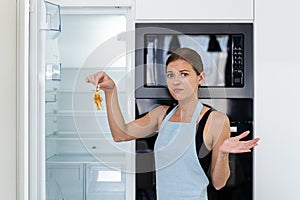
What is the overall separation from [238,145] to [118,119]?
46 centimetres

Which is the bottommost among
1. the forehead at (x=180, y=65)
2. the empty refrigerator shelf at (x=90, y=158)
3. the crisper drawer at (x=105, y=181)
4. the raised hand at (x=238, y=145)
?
the crisper drawer at (x=105, y=181)

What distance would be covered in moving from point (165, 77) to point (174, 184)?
40 cm

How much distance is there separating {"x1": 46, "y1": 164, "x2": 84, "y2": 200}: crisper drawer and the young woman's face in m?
0.47

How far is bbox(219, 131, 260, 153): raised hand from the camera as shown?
5.84 feet

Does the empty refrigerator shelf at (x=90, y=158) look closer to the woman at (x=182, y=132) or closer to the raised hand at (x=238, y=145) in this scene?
the woman at (x=182, y=132)

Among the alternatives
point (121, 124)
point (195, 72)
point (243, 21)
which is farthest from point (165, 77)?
point (243, 21)

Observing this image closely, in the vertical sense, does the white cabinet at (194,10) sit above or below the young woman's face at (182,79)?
above

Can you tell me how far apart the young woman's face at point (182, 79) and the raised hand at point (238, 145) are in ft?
0.70

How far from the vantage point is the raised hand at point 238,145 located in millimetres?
1779

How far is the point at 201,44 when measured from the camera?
70.7 inches

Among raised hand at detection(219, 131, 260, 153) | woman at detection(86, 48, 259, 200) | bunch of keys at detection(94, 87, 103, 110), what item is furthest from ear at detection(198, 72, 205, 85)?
bunch of keys at detection(94, 87, 103, 110)
